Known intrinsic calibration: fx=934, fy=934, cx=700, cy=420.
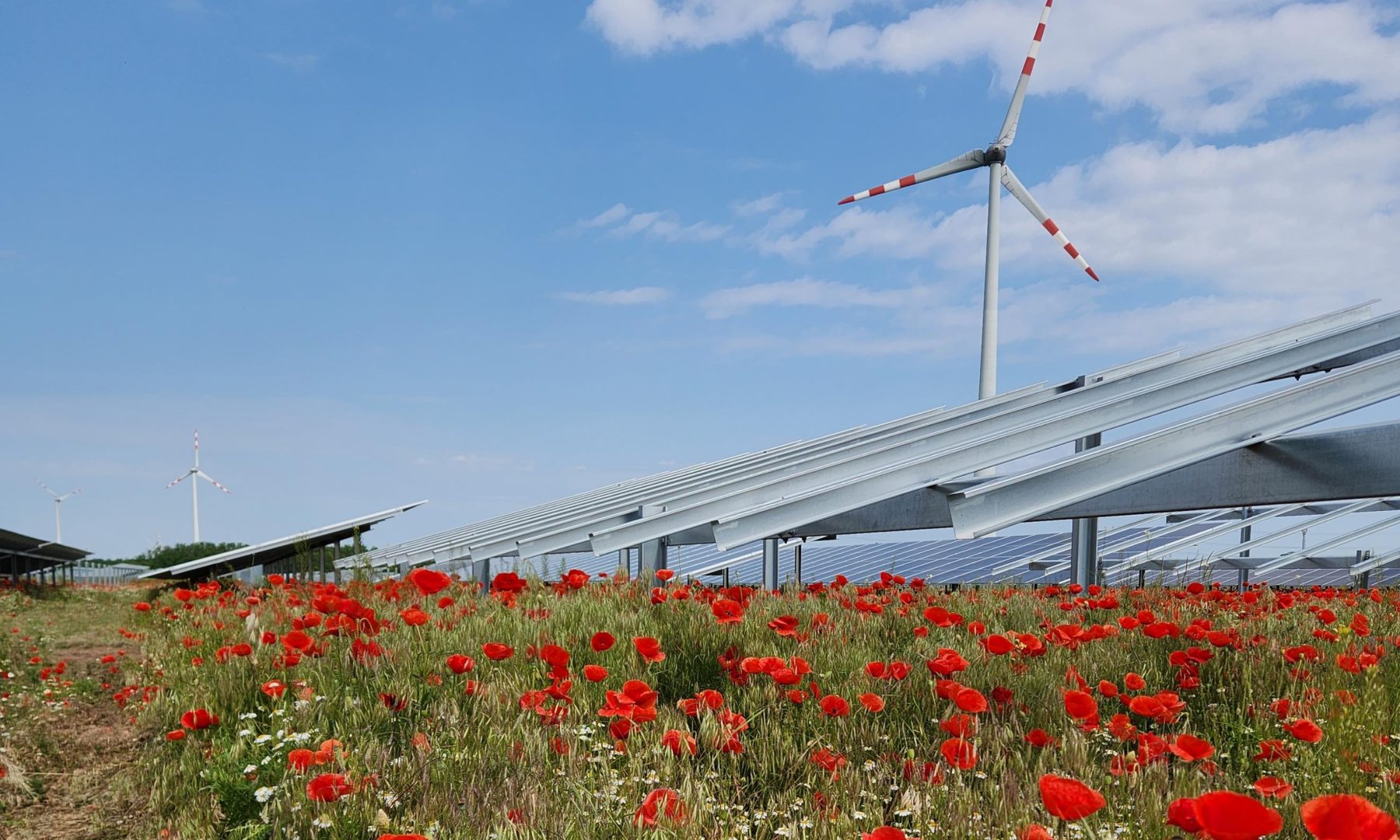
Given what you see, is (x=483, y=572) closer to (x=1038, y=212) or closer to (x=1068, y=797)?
(x=1068, y=797)

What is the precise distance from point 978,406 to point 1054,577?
5.94 meters

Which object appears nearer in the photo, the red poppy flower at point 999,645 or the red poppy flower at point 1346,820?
the red poppy flower at point 1346,820

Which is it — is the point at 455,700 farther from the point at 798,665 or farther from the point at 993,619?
the point at 993,619

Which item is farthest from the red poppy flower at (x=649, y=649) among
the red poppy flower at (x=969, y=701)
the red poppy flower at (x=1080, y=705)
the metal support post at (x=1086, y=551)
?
the metal support post at (x=1086, y=551)

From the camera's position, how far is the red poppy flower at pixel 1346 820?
130cm

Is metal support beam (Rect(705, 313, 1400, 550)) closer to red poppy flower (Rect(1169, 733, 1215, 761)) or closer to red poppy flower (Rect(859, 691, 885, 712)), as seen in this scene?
red poppy flower (Rect(859, 691, 885, 712))

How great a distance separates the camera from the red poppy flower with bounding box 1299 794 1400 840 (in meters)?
1.30

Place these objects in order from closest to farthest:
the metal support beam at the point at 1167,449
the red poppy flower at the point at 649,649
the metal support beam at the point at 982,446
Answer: the red poppy flower at the point at 649,649
the metal support beam at the point at 1167,449
the metal support beam at the point at 982,446

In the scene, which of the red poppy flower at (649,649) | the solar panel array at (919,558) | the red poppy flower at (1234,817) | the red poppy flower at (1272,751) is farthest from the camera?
the solar panel array at (919,558)

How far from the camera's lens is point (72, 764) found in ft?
20.5

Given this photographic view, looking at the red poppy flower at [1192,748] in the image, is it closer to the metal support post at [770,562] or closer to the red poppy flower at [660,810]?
the red poppy flower at [660,810]

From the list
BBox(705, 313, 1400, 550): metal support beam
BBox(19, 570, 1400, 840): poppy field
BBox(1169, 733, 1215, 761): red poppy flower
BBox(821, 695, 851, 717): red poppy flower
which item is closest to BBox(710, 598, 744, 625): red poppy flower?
BBox(19, 570, 1400, 840): poppy field

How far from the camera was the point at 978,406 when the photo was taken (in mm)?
13617

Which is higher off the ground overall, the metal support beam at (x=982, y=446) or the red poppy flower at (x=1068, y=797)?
the metal support beam at (x=982, y=446)
